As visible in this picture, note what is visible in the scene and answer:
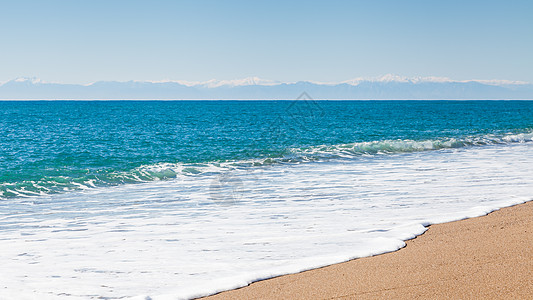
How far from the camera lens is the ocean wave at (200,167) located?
13016mm

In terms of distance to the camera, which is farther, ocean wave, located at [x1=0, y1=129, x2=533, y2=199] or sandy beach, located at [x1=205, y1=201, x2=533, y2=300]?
ocean wave, located at [x1=0, y1=129, x2=533, y2=199]

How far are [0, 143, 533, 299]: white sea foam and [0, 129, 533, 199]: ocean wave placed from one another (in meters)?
Answer: 1.02

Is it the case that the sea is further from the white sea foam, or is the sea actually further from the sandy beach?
the sandy beach

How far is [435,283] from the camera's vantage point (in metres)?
4.70

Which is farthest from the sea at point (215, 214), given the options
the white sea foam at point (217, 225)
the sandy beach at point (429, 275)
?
the sandy beach at point (429, 275)

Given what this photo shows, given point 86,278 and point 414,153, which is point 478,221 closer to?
point 86,278

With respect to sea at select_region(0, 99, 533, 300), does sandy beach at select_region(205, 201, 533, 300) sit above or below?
above

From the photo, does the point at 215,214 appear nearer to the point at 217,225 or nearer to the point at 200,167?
the point at 217,225

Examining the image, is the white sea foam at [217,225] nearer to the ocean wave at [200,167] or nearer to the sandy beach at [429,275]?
the sandy beach at [429,275]

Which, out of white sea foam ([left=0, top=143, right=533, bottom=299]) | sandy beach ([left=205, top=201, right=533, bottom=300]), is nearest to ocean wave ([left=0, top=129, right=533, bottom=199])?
white sea foam ([left=0, top=143, right=533, bottom=299])

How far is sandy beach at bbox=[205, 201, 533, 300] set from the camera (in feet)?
14.8

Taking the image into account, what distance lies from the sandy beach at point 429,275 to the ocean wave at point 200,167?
912cm

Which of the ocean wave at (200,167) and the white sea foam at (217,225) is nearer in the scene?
the white sea foam at (217,225)

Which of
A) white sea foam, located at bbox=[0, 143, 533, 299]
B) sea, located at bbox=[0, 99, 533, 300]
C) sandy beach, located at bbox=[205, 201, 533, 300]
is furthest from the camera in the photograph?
sea, located at bbox=[0, 99, 533, 300]
